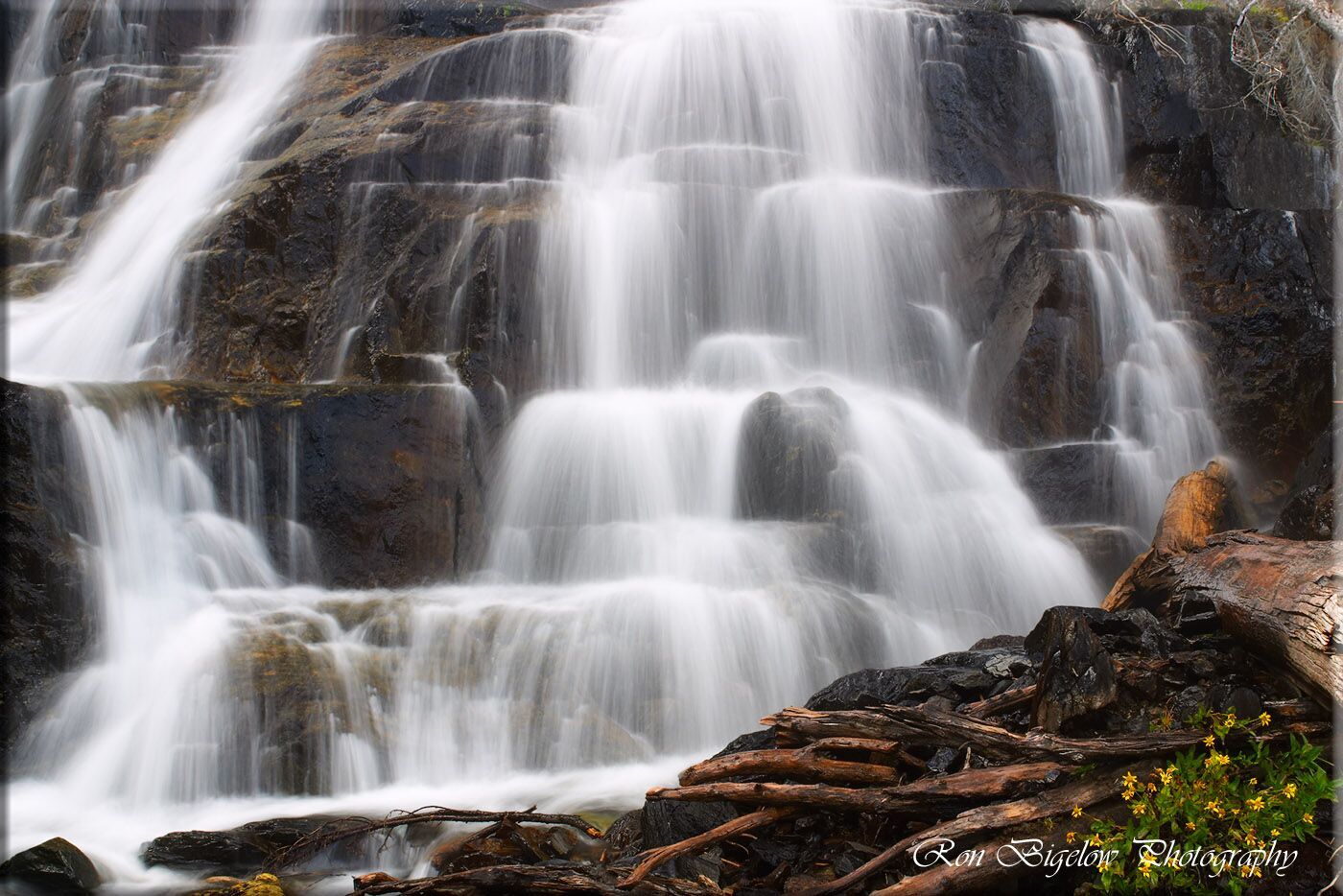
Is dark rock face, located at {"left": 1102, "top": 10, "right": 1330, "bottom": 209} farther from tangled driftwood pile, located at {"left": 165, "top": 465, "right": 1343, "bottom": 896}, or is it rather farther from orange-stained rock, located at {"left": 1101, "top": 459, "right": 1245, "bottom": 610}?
tangled driftwood pile, located at {"left": 165, "top": 465, "right": 1343, "bottom": 896}

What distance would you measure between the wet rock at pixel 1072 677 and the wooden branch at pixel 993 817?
0.38m

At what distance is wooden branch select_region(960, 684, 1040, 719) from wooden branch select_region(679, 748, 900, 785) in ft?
1.85

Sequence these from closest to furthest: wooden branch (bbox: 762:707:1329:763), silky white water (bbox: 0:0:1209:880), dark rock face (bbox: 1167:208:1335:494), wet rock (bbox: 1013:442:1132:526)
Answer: wooden branch (bbox: 762:707:1329:763) → silky white water (bbox: 0:0:1209:880) → wet rock (bbox: 1013:442:1132:526) → dark rock face (bbox: 1167:208:1335:494)

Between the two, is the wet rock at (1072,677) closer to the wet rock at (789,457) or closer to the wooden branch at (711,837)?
the wooden branch at (711,837)

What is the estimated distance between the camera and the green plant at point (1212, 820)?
378 cm

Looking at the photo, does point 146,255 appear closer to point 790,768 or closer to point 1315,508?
point 790,768

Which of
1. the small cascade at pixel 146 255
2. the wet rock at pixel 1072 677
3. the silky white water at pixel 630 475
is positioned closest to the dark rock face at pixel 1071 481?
the silky white water at pixel 630 475

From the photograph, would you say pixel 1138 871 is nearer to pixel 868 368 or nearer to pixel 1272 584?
pixel 1272 584

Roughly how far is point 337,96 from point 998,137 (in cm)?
969

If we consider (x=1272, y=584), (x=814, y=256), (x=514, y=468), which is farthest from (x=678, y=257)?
(x=1272, y=584)

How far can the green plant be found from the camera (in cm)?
378

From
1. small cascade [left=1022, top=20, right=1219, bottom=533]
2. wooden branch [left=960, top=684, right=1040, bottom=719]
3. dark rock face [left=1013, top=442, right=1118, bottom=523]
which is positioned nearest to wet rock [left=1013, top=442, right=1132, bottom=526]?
dark rock face [left=1013, top=442, right=1118, bottom=523]

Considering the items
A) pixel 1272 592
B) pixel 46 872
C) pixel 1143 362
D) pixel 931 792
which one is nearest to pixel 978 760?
pixel 931 792

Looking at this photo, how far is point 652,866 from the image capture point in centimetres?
432
